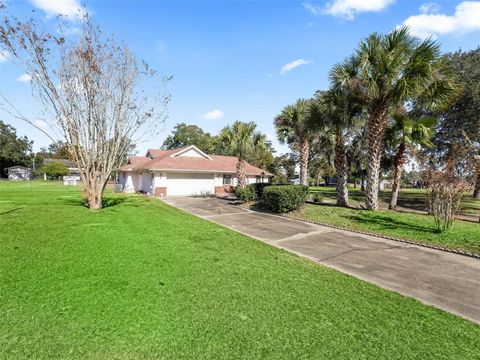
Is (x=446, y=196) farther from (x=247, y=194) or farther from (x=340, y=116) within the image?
(x=247, y=194)

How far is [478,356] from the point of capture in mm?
3115

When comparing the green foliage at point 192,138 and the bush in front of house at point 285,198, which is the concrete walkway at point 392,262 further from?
the green foliage at point 192,138

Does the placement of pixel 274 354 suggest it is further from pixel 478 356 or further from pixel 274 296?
pixel 478 356

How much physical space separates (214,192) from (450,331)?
2501cm

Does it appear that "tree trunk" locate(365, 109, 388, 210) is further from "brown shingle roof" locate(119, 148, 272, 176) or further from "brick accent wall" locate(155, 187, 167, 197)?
"brick accent wall" locate(155, 187, 167, 197)

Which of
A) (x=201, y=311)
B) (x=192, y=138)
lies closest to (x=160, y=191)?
(x=201, y=311)

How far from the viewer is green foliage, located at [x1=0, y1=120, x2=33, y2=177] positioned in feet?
209

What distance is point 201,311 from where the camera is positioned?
12.5ft

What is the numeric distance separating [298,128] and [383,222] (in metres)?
9.10

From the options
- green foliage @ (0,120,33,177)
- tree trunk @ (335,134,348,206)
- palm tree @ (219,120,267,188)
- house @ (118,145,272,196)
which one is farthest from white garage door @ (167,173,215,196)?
green foliage @ (0,120,33,177)

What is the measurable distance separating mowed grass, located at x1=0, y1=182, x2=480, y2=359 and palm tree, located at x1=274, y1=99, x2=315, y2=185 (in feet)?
40.3

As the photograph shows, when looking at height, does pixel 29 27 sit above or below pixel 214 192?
above

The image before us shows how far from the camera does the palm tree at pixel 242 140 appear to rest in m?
19.8

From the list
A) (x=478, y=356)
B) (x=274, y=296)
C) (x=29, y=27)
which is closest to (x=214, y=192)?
(x=29, y=27)
